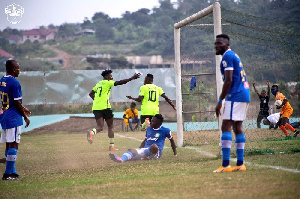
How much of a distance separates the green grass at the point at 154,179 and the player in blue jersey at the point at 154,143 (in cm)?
27

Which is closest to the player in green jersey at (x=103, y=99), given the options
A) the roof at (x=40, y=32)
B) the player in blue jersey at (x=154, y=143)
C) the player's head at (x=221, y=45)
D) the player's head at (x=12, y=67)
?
the player in blue jersey at (x=154, y=143)

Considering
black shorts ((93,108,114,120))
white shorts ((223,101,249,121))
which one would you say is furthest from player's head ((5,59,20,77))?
black shorts ((93,108,114,120))

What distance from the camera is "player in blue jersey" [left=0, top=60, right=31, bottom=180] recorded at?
10.2 meters

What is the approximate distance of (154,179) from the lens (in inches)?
341

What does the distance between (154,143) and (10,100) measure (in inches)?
145

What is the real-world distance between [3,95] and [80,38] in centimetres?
12387

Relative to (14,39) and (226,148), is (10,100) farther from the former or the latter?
(14,39)

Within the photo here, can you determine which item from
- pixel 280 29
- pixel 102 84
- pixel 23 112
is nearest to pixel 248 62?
pixel 280 29

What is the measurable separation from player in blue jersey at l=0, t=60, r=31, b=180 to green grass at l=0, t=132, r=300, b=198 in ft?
1.27

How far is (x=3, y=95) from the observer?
10336 millimetres

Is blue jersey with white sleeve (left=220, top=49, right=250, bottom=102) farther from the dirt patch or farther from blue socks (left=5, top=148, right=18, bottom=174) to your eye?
the dirt patch

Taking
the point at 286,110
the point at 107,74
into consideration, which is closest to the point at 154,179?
the point at 107,74

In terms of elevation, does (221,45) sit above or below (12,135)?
above

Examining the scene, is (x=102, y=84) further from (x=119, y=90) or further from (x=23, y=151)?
(x=119, y=90)
